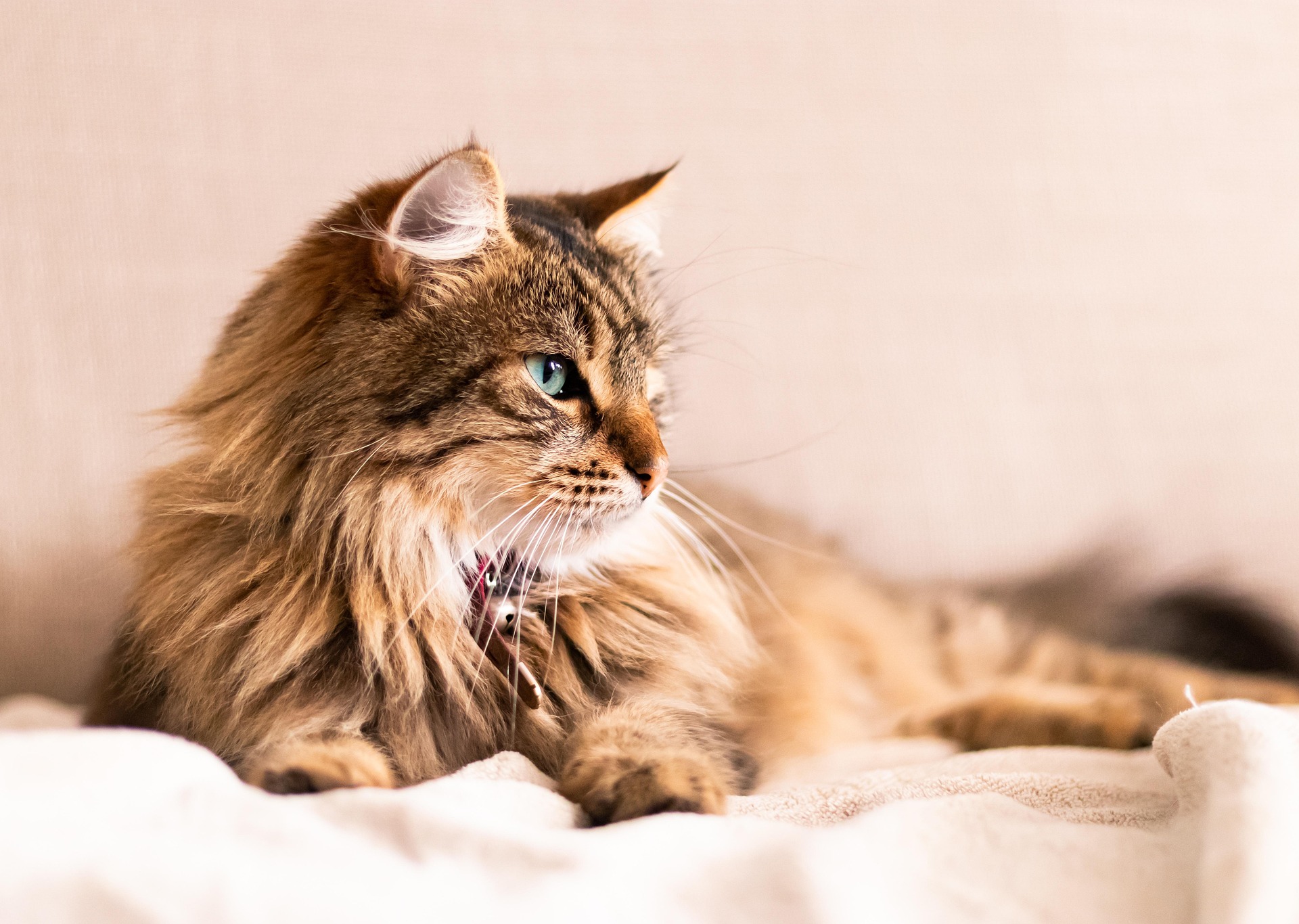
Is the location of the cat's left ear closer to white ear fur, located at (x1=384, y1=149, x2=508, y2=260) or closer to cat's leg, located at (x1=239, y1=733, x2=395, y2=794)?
white ear fur, located at (x1=384, y1=149, x2=508, y2=260)

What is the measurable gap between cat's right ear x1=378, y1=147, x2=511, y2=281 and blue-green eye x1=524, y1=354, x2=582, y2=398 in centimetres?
15

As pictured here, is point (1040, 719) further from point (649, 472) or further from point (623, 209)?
point (623, 209)

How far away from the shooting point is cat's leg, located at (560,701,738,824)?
0.91 m

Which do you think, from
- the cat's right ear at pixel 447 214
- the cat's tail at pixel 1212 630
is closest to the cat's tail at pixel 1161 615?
the cat's tail at pixel 1212 630

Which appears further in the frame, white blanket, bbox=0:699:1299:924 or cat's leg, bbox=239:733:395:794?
cat's leg, bbox=239:733:395:794

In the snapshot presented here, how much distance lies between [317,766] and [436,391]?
401 mm

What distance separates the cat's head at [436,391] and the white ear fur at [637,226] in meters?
0.19

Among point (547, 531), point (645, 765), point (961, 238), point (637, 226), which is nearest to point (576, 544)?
point (547, 531)

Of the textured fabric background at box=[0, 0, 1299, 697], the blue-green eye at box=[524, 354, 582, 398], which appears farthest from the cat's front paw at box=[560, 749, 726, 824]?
the textured fabric background at box=[0, 0, 1299, 697]

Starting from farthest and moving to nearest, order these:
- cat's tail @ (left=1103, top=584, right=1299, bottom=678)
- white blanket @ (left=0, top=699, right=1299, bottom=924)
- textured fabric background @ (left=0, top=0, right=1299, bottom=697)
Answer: textured fabric background @ (left=0, top=0, right=1299, bottom=697) → cat's tail @ (left=1103, top=584, right=1299, bottom=678) → white blanket @ (left=0, top=699, right=1299, bottom=924)

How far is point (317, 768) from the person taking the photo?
2.97 ft

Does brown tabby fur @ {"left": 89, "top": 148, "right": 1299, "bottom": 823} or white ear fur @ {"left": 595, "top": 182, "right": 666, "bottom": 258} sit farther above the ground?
white ear fur @ {"left": 595, "top": 182, "right": 666, "bottom": 258}

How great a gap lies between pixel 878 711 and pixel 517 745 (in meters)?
0.79

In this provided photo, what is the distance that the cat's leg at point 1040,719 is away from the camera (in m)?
1.28
